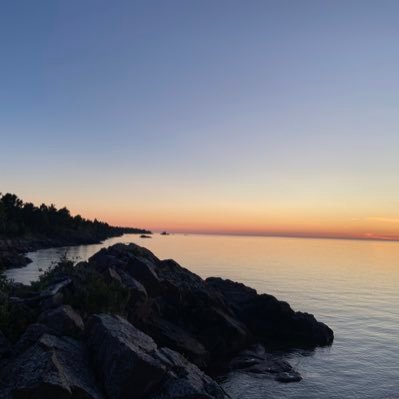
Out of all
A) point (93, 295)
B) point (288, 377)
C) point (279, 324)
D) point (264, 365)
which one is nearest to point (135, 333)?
point (93, 295)

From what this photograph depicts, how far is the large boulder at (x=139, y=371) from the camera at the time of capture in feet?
60.8

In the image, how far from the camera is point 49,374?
16.9 m

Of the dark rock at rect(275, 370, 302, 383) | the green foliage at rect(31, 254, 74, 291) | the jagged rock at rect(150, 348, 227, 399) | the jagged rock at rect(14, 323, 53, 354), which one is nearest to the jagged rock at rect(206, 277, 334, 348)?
the dark rock at rect(275, 370, 302, 383)

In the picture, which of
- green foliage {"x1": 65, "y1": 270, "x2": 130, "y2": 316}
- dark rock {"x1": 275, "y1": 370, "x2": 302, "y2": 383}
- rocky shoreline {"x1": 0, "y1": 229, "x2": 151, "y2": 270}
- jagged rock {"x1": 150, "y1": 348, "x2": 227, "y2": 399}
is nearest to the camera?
jagged rock {"x1": 150, "y1": 348, "x2": 227, "y2": 399}

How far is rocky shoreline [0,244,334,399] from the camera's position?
60.5ft

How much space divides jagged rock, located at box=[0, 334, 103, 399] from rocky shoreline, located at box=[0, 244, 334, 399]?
0.15 feet

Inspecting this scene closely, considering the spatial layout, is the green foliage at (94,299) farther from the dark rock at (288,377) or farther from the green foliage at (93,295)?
the dark rock at (288,377)

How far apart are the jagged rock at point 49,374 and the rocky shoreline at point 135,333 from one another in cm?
4

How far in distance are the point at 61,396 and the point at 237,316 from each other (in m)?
34.0

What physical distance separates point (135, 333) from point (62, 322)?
12.4ft

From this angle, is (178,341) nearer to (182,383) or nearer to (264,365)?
(264,365)

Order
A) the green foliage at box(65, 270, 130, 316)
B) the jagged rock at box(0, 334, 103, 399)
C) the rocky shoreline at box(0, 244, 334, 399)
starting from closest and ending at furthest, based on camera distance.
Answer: the jagged rock at box(0, 334, 103, 399) → the rocky shoreline at box(0, 244, 334, 399) → the green foliage at box(65, 270, 130, 316)

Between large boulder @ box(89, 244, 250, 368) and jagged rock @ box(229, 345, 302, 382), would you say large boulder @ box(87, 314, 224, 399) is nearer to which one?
large boulder @ box(89, 244, 250, 368)

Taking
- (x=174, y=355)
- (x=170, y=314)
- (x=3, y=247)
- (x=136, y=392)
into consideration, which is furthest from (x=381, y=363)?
(x=3, y=247)
